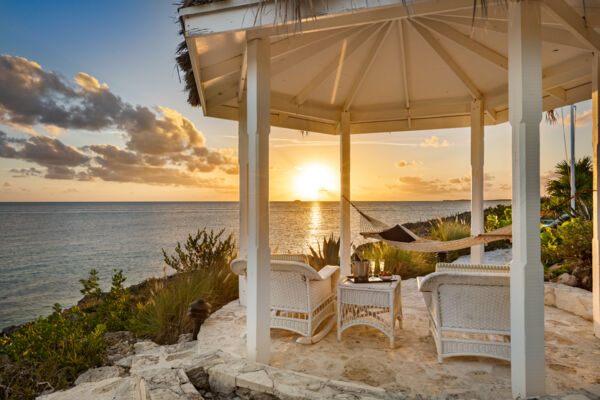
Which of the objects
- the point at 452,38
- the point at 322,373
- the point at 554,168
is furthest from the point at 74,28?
the point at 554,168

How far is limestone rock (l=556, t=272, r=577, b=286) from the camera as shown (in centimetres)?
385

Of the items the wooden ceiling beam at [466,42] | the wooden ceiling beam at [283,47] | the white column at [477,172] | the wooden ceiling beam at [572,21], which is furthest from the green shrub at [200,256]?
the wooden ceiling beam at [572,21]

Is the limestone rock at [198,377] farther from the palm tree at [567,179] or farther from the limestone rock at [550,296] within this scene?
the palm tree at [567,179]

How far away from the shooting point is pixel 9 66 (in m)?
12.9

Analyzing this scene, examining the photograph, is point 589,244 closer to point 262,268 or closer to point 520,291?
point 520,291

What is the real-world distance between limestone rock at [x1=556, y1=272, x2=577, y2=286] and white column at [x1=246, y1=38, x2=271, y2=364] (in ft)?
11.9

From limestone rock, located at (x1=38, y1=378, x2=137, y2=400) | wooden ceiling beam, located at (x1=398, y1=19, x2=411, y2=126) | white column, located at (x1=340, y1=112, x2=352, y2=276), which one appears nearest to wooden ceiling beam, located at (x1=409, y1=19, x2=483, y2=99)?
wooden ceiling beam, located at (x1=398, y1=19, x2=411, y2=126)

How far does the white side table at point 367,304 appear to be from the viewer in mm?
2777

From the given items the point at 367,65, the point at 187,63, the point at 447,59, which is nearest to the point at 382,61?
the point at 367,65

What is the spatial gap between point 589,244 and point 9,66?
1787 centimetres

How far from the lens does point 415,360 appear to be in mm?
2521

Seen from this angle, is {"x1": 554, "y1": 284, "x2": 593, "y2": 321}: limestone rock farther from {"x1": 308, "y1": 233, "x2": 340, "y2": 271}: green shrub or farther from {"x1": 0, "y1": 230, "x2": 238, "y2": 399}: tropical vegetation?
{"x1": 0, "y1": 230, "x2": 238, "y2": 399}: tropical vegetation

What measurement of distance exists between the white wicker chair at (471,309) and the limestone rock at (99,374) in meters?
2.45

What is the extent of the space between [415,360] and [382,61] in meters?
3.10
